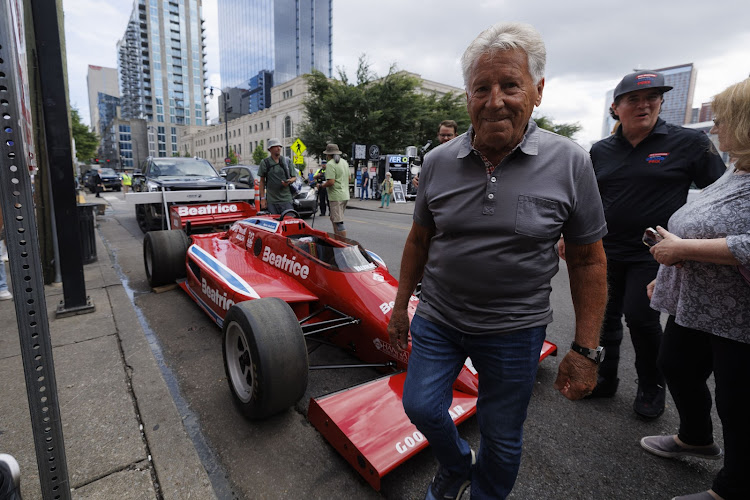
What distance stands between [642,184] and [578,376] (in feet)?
4.74

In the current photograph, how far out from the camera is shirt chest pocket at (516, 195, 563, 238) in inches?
50.7

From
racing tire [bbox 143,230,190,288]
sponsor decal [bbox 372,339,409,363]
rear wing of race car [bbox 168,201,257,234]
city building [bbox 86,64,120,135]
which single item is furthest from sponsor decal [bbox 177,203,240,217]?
city building [bbox 86,64,120,135]

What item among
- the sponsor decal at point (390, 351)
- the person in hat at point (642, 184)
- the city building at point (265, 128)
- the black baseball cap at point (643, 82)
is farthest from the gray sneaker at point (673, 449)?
the city building at point (265, 128)

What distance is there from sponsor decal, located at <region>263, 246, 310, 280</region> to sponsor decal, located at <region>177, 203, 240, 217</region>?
135 inches

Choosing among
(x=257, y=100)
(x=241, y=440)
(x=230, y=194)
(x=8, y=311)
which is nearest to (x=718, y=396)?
(x=241, y=440)

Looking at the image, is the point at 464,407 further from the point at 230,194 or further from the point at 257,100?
the point at 257,100

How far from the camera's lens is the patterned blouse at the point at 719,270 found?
56.7 inches

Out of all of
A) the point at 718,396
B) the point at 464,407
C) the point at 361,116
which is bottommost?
the point at 464,407

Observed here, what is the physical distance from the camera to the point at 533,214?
129 centimetres

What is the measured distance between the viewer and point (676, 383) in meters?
1.95

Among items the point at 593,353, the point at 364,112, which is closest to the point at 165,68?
the point at 364,112

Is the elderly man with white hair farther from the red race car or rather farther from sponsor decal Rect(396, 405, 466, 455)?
the red race car

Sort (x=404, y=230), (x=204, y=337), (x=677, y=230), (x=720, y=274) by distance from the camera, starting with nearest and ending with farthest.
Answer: (x=720, y=274) → (x=677, y=230) → (x=204, y=337) → (x=404, y=230)

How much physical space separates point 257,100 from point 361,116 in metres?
105
